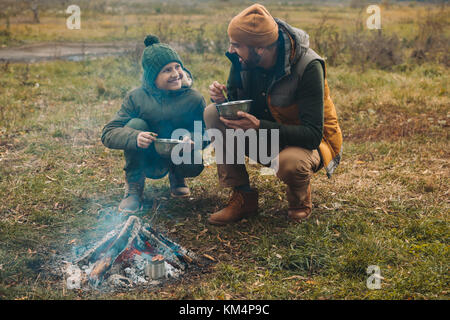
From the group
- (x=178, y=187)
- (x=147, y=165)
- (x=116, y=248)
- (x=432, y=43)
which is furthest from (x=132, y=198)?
(x=432, y=43)

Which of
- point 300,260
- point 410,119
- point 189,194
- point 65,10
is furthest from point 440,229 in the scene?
point 65,10

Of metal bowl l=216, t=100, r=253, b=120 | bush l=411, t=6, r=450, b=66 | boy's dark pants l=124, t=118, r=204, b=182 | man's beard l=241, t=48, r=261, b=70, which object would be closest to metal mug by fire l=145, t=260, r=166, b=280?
metal bowl l=216, t=100, r=253, b=120

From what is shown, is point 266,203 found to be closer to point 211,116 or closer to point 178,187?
point 178,187

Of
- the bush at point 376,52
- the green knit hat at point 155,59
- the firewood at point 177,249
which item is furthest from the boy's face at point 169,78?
the bush at point 376,52

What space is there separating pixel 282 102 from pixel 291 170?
1.65 ft

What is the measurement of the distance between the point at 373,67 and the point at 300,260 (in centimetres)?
722

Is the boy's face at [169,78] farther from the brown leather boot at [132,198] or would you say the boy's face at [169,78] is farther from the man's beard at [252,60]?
the brown leather boot at [132,198]

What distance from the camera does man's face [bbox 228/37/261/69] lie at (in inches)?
124

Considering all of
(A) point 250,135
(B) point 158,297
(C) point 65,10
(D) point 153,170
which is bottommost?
(B) point 158,297

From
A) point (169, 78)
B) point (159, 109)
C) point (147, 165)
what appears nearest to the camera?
point (169, 78)

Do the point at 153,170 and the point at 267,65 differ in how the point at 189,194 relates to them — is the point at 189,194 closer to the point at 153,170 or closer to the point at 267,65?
the point at 153,170

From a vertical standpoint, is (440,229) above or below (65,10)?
below

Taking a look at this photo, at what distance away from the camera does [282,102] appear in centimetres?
332

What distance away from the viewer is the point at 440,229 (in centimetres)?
337
